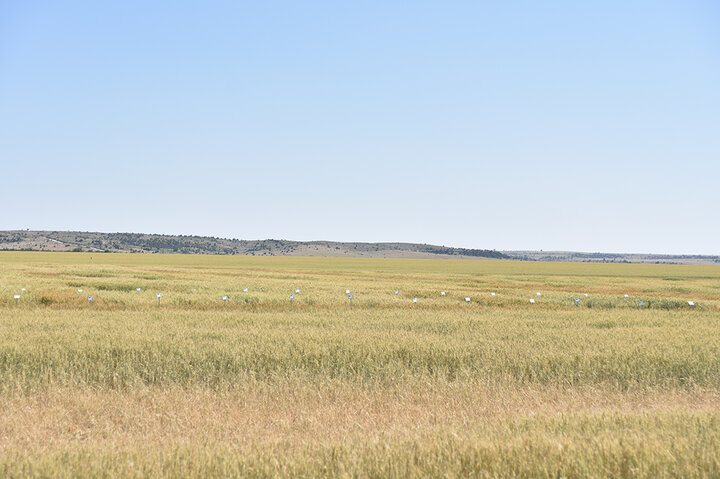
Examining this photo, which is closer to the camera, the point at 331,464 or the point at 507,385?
the point at 331,464

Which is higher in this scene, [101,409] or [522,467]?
[522,467]

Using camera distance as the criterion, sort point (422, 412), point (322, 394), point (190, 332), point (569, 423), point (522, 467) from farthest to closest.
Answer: point (190, 332)
point (322, 394)
point (422, 412)
point (569, 423)
point (522, 467)

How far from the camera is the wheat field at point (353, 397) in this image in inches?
228

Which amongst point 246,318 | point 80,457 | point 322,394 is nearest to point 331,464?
point 80,457

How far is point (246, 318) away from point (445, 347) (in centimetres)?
876

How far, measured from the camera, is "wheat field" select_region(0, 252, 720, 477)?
5.79 meters

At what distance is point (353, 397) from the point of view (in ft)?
32.0

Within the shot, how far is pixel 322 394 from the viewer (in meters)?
9.95

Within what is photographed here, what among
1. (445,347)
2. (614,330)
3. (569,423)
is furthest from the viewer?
(614,330)

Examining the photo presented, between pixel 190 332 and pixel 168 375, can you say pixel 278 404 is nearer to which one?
pixel 168 375

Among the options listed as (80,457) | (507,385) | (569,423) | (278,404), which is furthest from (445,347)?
(80,457)

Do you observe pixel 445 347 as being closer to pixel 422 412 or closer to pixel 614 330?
pixel 422 412

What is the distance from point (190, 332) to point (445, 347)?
725cm

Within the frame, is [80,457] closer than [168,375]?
Yes
